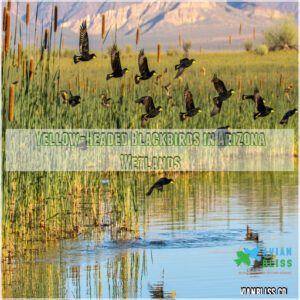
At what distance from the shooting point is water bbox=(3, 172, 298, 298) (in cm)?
796

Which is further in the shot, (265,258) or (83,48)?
(83,48)

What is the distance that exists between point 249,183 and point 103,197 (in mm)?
3143

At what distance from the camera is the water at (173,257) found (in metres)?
7.96

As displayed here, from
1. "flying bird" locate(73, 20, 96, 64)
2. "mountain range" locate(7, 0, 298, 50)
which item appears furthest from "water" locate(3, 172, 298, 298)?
"mountain range" locate(7, 0, 298, 50)

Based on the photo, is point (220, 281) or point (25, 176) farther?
point (25, 176)

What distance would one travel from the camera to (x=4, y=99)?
343 inches

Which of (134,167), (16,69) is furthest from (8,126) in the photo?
(134,167)

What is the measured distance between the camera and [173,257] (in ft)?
29.4

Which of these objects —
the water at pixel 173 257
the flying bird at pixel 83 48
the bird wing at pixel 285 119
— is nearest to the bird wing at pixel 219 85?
the water at pixel 173 257

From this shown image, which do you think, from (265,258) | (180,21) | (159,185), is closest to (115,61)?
(159,185)

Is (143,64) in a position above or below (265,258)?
above

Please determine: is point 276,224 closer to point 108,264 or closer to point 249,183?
point 108,264

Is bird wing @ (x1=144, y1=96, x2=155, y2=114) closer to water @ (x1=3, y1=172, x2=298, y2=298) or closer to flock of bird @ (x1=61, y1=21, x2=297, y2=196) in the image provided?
flock of bird @ (x1=61, y1=21, x2=297, y2=196)

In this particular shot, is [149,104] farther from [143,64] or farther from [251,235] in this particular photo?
[251,235]
